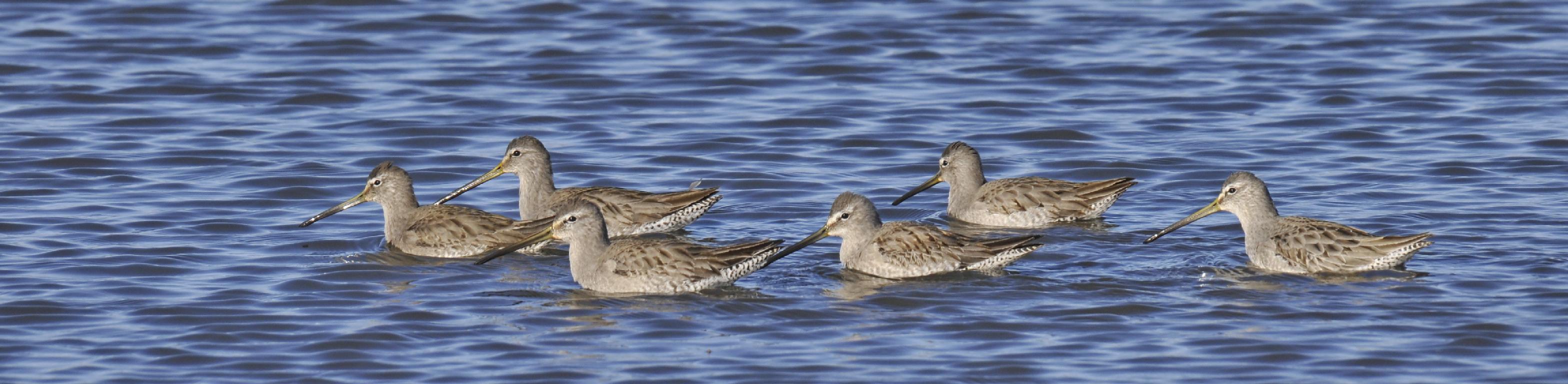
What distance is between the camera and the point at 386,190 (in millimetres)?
13359

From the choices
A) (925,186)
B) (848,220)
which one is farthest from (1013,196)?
(848,220)

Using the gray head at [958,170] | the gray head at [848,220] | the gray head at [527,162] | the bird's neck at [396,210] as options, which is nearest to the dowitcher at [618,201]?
the gray head at [527,162]

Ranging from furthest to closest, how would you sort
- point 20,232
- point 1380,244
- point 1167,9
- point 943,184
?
1. point 1167,9
2. point 943,184
3. point 20,232
4. point 1380,244

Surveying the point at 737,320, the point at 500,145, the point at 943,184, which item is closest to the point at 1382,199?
the point at 943,184

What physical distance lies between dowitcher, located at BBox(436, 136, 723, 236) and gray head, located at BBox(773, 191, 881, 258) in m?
1.39

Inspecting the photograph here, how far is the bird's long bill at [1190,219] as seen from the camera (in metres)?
12.5

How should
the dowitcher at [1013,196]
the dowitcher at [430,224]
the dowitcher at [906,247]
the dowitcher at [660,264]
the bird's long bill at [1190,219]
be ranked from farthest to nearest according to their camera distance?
1. the dowitcher at [1013,196]
2. the dowitcher at [430,224]
3. the bird's long bill at [1190,219]
4. the dowitcher at [906,247]
5. the dowitcher at [660,264]

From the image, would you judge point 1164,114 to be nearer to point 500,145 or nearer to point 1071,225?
point 1071,225

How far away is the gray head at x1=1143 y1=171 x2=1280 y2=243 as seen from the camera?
12336 mm

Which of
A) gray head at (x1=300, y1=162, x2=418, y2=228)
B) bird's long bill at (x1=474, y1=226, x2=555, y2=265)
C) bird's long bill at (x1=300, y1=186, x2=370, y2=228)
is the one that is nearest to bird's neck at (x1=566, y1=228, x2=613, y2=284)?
bird's long bill at (x1=474, y1=226, x2=555, y2=265)

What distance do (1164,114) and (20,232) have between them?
8.94 m

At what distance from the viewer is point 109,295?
37.7 feet

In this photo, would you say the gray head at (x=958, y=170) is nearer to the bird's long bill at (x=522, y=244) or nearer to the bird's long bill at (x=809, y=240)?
the bird's long bill at (x=809, y=240)

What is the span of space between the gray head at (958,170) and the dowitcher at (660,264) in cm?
290
